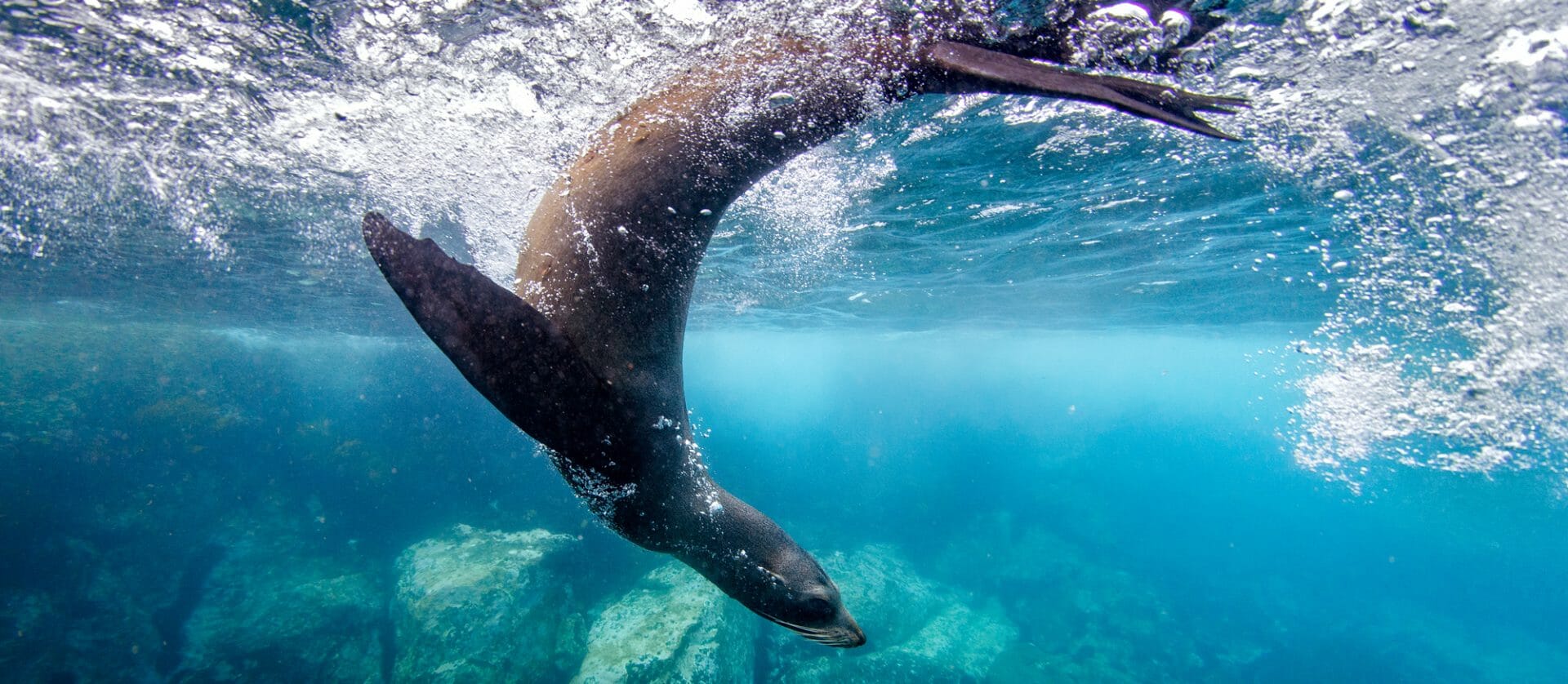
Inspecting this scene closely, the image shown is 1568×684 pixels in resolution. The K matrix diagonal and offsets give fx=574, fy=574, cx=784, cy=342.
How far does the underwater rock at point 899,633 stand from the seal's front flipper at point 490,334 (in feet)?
45.1

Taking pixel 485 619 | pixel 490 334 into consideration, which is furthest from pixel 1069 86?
pixel 485 619

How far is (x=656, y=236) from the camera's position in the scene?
2.27 metres

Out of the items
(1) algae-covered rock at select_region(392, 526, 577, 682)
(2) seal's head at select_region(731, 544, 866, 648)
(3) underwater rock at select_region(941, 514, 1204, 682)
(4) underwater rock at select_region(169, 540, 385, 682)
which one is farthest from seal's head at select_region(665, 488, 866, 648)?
(3) underwater rock at select_region(941, 514, 1204, 682)

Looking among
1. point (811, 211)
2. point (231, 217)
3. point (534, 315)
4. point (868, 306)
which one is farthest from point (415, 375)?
point (534, 315)

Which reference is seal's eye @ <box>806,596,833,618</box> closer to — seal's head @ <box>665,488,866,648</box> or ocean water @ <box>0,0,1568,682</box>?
seal's head @ <box>665,488,866,648</box>

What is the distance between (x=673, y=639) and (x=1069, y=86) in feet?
39.2

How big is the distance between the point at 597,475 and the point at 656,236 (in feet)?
3.13

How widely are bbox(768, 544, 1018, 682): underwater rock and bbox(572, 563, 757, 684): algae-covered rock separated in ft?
5.76

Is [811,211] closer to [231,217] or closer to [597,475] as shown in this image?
[597,475]

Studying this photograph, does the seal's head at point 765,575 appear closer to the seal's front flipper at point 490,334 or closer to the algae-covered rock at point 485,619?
the seal's front flipper at point 490,334

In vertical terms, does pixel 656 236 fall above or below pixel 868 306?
below

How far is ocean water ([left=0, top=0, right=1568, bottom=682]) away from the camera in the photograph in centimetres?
577

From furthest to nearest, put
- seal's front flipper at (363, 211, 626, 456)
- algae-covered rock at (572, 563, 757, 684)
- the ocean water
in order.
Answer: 1. algae-covered rock at (572, 563, 757, 684)
2. the ocean water
3. seal's front flipper at (363, 211, 626, 456)

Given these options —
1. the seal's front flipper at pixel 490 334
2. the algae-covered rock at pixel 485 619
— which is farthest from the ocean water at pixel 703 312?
the seal's front flipper at pixel 490 334
